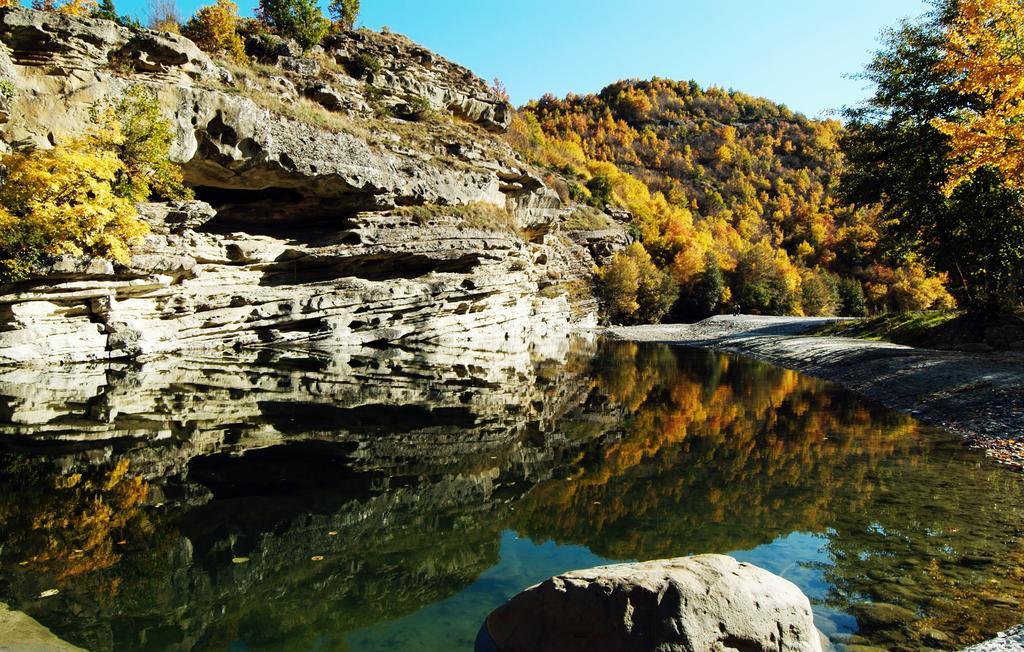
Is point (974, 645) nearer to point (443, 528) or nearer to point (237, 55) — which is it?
point (443, 528)

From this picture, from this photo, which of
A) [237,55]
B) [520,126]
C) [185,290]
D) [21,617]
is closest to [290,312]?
[185,290]

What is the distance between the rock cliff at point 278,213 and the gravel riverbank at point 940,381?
2045 centimetres

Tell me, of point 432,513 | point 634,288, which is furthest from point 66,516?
point 634,288

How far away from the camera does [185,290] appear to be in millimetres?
25141

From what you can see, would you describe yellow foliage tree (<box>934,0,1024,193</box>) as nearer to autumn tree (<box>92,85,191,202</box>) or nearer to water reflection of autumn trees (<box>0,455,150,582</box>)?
water reflection of autumn trees (<box>0,455,150,582</box>)

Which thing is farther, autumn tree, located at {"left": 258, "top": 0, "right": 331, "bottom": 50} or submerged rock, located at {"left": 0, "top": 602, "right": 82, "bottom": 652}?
autumn tree, located at {"left": 258, "top": 0, "right": 331, "bottom": 50}

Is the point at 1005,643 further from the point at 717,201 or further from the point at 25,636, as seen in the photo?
the point at 717,201

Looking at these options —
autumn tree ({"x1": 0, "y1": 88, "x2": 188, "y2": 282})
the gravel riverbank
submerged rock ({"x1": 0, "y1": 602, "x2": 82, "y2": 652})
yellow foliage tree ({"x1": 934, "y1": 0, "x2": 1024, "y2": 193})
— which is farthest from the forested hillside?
autumn tree ({"x1": 0, "y1": 88, "x2": 188, "y2": 282})

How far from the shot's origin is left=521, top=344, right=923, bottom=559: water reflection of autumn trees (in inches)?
267

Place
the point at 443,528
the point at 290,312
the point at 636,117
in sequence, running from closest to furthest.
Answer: the point at 443,528, the point at 290,312, the point at 636,117

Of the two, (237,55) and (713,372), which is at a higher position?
(237,55)

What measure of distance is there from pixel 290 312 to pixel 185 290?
506 cm

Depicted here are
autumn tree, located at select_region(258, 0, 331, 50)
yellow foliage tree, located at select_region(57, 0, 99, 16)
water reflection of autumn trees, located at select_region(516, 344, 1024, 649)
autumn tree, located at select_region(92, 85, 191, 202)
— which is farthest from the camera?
autumn tree, located at select_region(258, 0, 331, 50)

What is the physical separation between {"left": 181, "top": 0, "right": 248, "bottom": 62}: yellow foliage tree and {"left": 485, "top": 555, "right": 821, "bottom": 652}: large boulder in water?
141 feet
